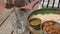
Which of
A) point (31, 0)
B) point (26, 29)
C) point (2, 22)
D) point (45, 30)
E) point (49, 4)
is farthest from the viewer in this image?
point (31, 0)

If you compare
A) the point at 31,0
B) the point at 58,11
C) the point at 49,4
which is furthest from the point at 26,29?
the point at 31,0

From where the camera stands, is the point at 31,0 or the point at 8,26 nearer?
the point at 8,26

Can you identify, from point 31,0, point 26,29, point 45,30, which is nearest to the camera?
point 45,30

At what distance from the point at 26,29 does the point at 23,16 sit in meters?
0.21

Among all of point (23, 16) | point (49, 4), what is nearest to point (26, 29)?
point (23, 16)

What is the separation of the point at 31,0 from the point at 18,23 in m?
0.87

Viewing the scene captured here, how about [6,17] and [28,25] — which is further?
[6,17]

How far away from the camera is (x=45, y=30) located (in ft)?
2.59

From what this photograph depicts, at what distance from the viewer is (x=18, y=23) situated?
3.14 feet

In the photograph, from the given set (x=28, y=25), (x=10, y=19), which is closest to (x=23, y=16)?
(x=10, y=19)

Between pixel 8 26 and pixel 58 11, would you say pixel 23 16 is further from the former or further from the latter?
pixel 58 11

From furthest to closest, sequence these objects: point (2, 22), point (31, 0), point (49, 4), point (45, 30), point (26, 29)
Result: point (31, 0) → point (49, 4) → point (2, 22) → point (26, 29) → point (45, 30)

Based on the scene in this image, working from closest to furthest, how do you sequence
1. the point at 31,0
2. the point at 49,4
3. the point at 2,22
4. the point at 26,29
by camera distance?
the point at 26,29 < the point at 2,22 < the point at 49,4 < the point at 31,0

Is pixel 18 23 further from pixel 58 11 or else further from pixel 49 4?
pixel 49 4
